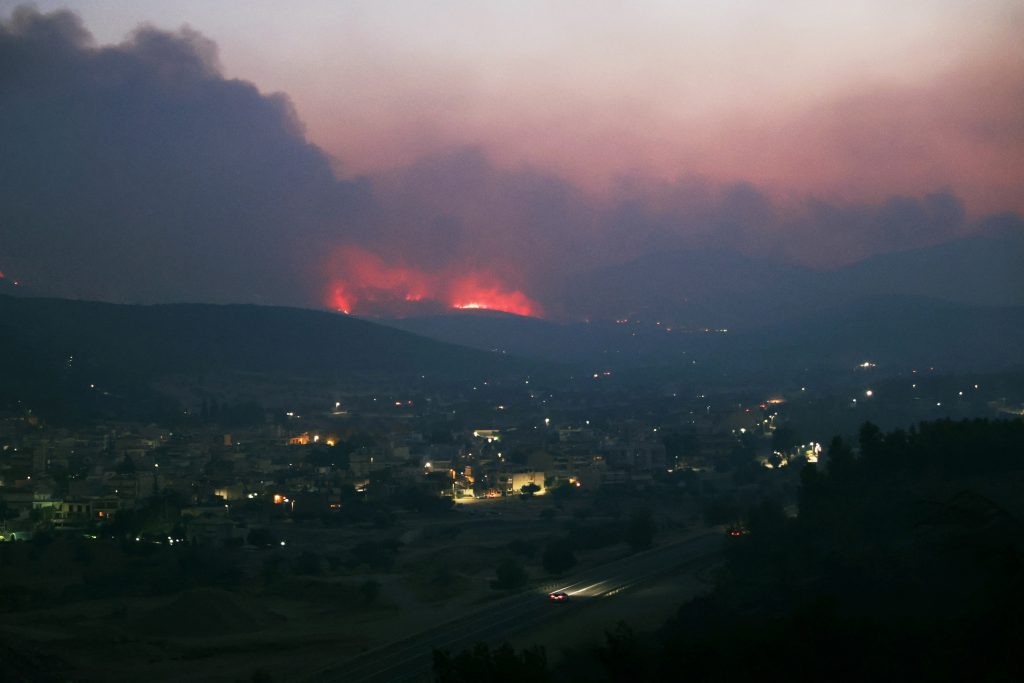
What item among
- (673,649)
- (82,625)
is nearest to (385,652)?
(82,625)

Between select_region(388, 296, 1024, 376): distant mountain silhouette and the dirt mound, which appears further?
select_region(388, 296, 1024, 376): distant mountain silhouette

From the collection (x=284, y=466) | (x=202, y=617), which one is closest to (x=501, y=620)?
(x=202, y=617)

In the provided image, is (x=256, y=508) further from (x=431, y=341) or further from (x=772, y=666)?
(x=431, y=341)

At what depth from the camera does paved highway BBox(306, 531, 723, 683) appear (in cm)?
Result: 1833

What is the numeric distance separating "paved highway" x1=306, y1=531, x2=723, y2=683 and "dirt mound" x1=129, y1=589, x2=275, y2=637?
462 cm

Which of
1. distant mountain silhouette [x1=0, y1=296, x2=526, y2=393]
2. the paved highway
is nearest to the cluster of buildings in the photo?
the paved highway

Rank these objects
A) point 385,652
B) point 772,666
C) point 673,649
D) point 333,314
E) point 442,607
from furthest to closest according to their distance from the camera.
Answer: point 333,314 < point 442,607 < point 385,652 < point 673,649 < point 772,666

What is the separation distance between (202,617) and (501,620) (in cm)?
661

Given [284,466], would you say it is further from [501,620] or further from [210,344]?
[210,344]

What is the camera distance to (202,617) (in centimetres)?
2378

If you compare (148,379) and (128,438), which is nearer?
(128,438)

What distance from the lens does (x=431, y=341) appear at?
13350cm

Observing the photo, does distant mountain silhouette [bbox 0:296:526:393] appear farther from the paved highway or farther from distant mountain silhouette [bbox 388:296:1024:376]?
the paved highway

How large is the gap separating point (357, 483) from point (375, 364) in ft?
233
